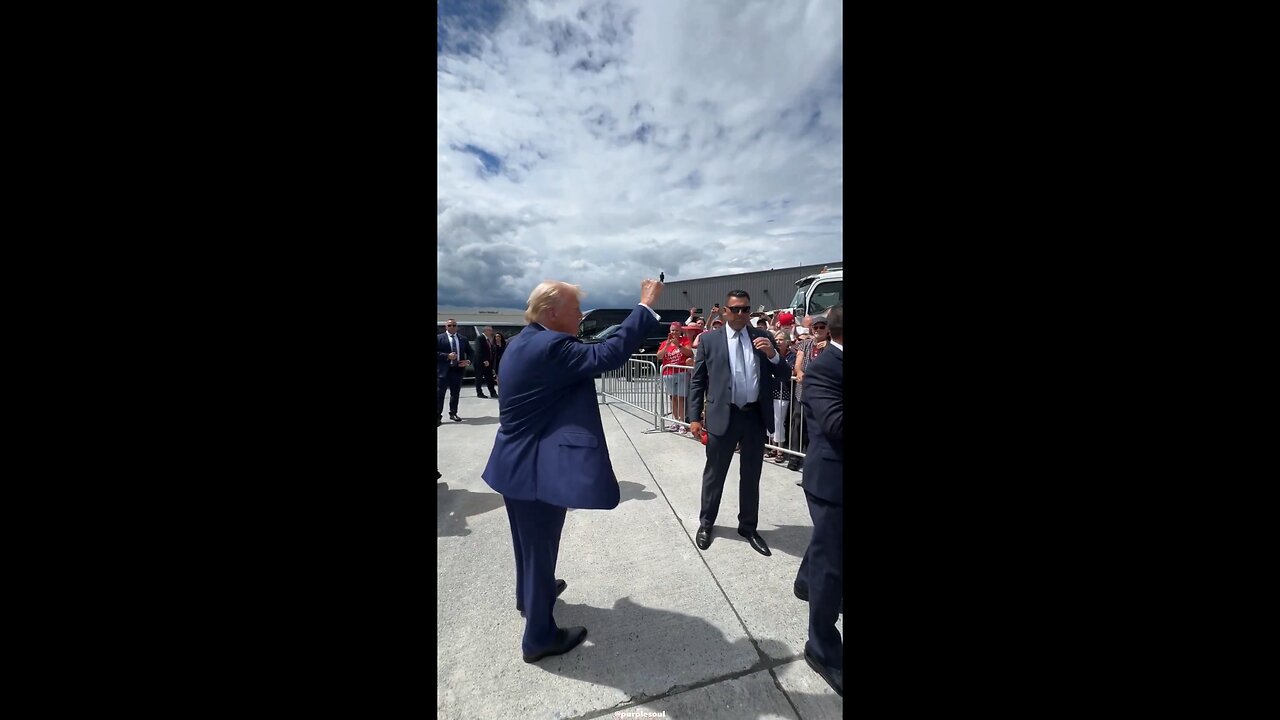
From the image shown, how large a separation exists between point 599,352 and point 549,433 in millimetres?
415

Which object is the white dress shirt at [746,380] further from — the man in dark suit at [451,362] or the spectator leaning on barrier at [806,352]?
the man in dark suit at [451,362]

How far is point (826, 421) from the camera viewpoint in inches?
64.8

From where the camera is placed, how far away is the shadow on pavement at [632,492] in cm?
374

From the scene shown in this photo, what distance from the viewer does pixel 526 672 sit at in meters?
1.79

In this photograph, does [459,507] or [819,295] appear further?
[819,295]

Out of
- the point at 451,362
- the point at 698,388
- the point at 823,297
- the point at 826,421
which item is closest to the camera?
the point at 826,421

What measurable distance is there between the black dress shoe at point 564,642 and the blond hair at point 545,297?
1.49 meters

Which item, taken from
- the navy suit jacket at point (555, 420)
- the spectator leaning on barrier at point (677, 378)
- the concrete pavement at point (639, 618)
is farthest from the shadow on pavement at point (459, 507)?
the spectator leaning on barrier at point (677, 378)

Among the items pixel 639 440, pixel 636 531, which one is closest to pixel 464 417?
pixel 639 440

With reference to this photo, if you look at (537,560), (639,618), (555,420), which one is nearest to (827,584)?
(639,618)

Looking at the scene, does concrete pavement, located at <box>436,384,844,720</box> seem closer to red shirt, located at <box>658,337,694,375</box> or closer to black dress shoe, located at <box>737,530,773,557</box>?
black dress shoe, located at <box>737,530,773,557</box>

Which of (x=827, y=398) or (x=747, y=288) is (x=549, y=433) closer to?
(x=827, y=398)
